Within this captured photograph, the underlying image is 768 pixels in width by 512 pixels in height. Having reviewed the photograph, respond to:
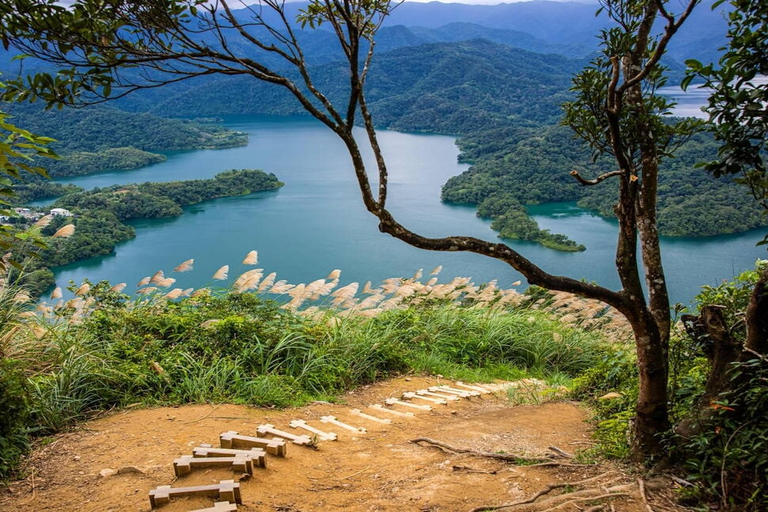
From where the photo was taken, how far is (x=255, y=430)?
2703 millimetres

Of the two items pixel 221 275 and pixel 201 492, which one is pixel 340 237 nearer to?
pixel 221 275

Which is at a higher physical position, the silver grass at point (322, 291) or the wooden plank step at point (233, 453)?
the silver grass at point (322, 291)

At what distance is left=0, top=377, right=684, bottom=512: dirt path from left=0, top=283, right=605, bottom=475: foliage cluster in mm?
189

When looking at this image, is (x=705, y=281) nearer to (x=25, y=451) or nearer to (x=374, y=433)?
(x=374, y=433)

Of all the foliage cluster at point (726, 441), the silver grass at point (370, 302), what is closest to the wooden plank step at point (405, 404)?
the foliage cluster at point (726, 441)

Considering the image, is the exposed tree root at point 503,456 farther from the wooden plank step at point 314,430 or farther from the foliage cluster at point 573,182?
the foliage cluster at point 573,182

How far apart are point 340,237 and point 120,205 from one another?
28.4 ft

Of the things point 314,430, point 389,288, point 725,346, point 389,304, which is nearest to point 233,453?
point 314,430

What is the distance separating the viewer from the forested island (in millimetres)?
15852

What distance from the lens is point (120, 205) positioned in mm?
21359

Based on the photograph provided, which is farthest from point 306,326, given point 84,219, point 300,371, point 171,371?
point 84,219

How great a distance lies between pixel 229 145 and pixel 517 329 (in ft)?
124

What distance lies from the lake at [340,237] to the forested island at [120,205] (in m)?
0.42

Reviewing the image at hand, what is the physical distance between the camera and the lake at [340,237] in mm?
16172
